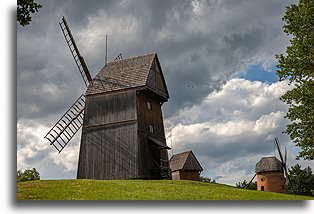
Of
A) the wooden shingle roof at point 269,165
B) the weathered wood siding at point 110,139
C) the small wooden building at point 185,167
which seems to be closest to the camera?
the weathered wood siding at point 110,139

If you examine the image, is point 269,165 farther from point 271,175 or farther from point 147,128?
point 147,128

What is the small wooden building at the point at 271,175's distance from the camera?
117 ft

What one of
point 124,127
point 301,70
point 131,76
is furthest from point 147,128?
point 301,70

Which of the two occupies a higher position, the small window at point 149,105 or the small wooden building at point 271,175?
the small window at point 149,105

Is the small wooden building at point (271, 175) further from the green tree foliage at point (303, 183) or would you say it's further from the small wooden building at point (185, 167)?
the small wooden building at point (185, 167)

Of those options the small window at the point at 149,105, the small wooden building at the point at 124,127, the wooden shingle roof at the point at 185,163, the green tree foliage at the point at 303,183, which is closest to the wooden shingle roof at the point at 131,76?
the small wooden building at the point at 124,127

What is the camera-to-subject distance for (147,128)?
22.3m

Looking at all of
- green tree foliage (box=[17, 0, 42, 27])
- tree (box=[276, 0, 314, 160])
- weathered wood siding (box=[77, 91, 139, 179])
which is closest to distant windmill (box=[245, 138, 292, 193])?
weathered wood siding (box=[77, 91, 139, 179])

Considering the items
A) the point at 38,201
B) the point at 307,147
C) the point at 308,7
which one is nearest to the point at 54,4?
the point at 38,201

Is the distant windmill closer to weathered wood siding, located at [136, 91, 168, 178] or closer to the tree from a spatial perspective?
weathered wood siding, located at [136, 91, 168, 178]

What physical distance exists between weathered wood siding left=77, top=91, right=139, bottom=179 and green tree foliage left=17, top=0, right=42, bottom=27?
10.9 meters

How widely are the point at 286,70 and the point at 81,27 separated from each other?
7.98 m

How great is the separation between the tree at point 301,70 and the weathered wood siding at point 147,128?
8876mm

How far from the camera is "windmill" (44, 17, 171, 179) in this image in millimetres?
20969
